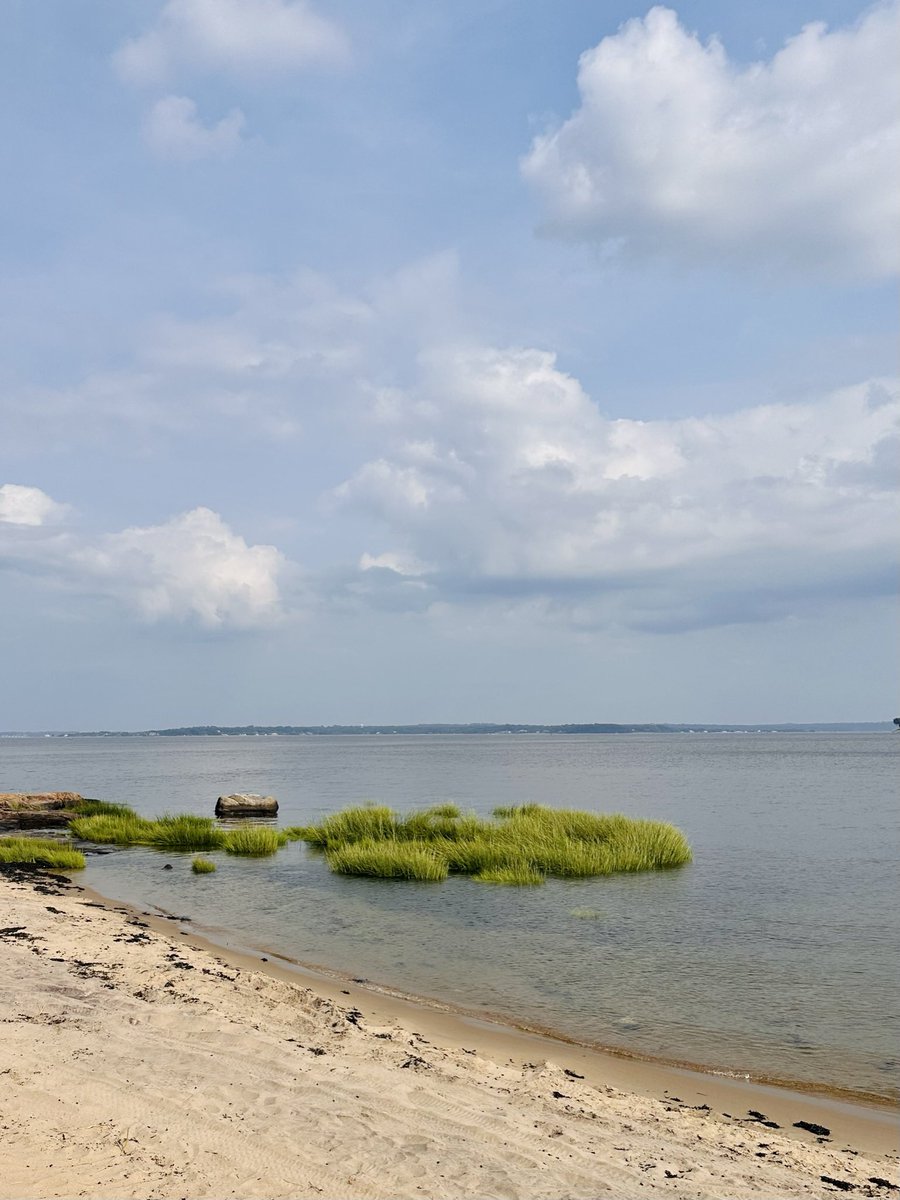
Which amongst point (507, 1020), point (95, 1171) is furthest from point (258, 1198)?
point (507, 1020)

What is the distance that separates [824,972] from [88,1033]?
11.8 m

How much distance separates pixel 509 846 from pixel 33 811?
24138 mm

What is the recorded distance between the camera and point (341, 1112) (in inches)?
290

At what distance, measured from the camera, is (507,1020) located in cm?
1195

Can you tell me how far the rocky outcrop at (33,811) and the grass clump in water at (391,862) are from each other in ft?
59.6

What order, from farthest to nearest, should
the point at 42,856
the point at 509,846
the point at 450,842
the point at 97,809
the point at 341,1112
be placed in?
the point at 97,809 → the point at 450,842 → the point at 42,856 → the point at 509,846 → the point at 341,1112

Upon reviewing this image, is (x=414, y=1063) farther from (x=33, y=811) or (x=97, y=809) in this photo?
(x=33, y=811)

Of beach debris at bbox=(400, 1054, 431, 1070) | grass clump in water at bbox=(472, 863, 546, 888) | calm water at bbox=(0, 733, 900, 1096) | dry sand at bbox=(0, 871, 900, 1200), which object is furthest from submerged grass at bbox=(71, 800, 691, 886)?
beach debris at bbox=(400, 1054, 431, 1070)

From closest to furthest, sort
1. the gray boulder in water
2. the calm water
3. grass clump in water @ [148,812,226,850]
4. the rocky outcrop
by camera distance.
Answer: the calm water → grass clump in water @ [148,812,226,850] → the rocky outcrop → the gray boulder in water

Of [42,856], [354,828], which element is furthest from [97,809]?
[354,828]

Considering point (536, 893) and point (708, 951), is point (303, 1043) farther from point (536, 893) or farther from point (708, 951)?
point (536, 893)

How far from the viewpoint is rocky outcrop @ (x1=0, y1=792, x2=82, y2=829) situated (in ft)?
120

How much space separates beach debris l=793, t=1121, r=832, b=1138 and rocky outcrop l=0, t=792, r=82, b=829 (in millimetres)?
35506

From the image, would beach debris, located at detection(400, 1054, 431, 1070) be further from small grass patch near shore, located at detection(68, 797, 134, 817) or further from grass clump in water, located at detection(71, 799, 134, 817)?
grass clump in water, located at detection(71, 799, 134, 817)
